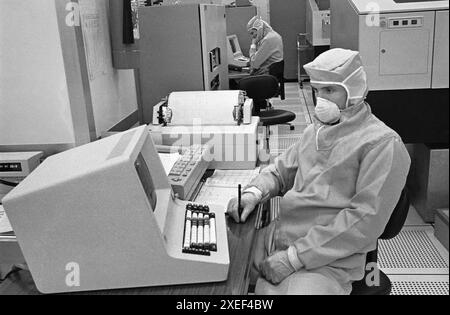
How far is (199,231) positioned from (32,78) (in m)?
1.04

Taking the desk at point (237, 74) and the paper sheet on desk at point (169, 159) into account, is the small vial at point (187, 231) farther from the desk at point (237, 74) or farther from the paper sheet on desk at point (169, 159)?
the desk at point (237, 74)

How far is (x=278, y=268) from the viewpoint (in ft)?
3.80

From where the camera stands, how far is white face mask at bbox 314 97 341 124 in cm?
122

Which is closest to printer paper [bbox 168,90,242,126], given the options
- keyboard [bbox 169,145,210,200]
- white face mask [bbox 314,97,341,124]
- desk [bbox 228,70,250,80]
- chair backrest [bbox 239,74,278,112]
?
keyboard [bbox 169,145,210,200]

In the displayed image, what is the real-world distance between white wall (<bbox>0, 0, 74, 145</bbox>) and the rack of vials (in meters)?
0.83

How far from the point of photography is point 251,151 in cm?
171

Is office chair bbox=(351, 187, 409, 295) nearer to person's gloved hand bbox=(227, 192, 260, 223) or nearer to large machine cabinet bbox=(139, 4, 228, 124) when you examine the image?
person's gloved hand bbox=(227, 192, 260, 223)

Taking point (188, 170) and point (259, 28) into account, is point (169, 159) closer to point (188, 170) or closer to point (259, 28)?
point (188, 170)

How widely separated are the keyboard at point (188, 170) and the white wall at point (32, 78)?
531 mm

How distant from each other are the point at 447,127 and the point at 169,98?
5.00ft

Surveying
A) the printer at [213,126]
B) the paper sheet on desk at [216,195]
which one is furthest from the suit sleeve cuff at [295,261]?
the printer at [213,126]

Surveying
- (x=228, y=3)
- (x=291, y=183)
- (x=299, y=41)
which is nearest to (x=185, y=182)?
(x=291, y=183)

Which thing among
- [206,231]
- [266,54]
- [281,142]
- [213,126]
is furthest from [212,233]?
[266,54]

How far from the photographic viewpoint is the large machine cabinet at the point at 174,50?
2113 mm
